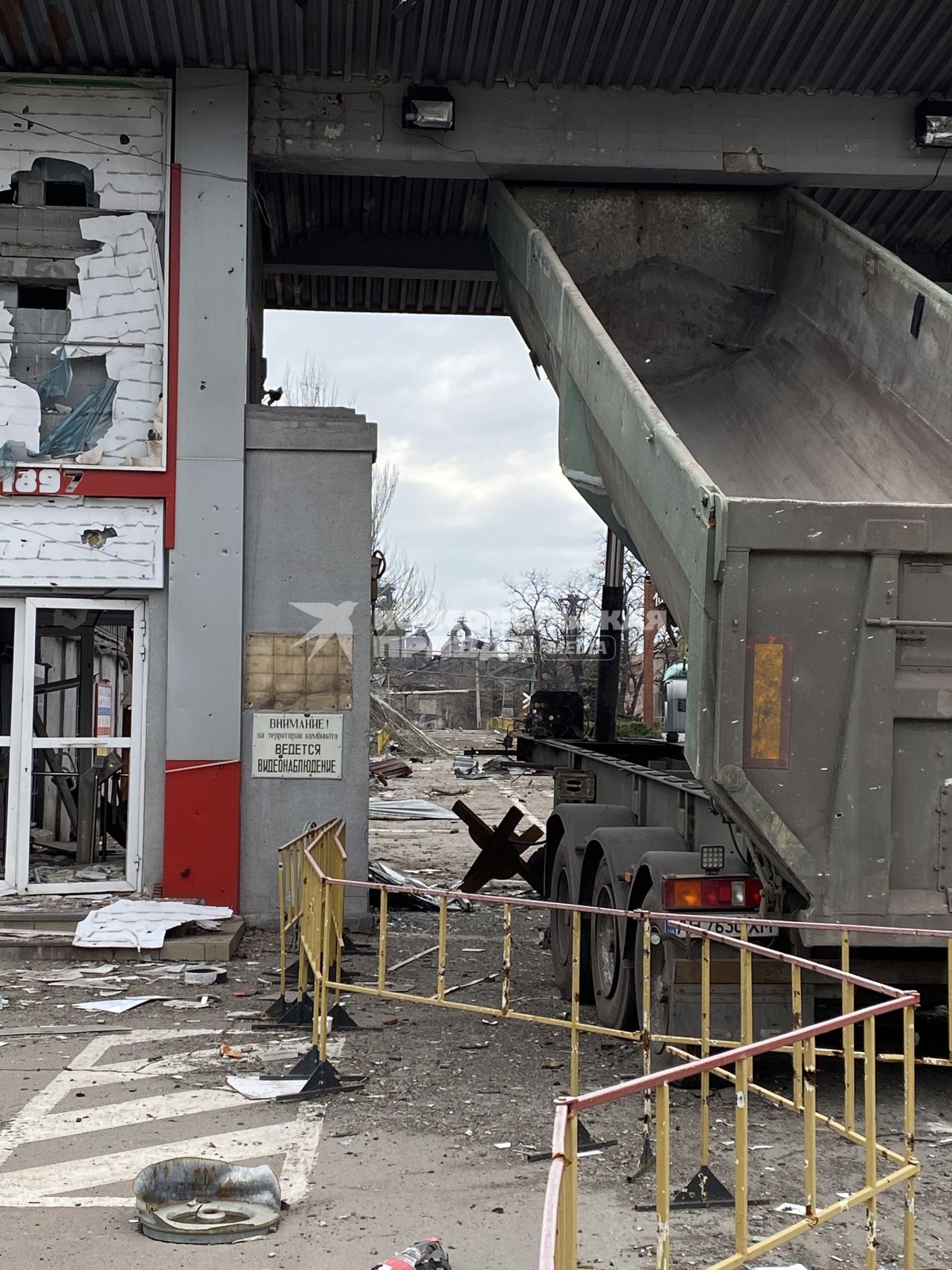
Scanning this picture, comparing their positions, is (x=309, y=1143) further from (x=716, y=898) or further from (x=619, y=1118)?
(x=716, y=898)

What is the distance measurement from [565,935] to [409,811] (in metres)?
13.6

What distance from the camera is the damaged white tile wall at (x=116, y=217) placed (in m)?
11.8

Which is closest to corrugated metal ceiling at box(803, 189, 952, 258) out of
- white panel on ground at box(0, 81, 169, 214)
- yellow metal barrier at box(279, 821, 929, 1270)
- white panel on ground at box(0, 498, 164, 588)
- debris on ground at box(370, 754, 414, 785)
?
white panel on ground at box(0, 81, 169, 214)

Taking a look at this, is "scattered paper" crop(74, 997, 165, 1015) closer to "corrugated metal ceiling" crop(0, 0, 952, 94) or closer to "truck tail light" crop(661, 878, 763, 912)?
Answer: "truck tail light" crop(661, 878, 763, 912)

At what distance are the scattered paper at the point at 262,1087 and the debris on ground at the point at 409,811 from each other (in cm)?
Result: 1567

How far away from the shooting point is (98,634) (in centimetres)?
1226

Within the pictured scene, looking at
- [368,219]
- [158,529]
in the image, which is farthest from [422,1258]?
[368,219]

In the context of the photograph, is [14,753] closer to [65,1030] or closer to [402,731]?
[65,1030]

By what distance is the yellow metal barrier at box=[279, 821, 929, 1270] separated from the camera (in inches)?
130

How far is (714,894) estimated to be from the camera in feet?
21.5

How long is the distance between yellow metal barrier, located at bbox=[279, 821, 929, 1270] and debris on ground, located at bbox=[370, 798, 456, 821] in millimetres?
12673

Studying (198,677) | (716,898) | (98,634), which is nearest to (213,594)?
(198,677)

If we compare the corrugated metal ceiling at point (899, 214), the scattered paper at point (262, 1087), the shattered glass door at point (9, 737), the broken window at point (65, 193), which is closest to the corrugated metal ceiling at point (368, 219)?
the broken window at point (65, 193)

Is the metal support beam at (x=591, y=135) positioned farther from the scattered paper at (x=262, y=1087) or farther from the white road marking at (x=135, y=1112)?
the white road marking at (x=135, y=1112)
